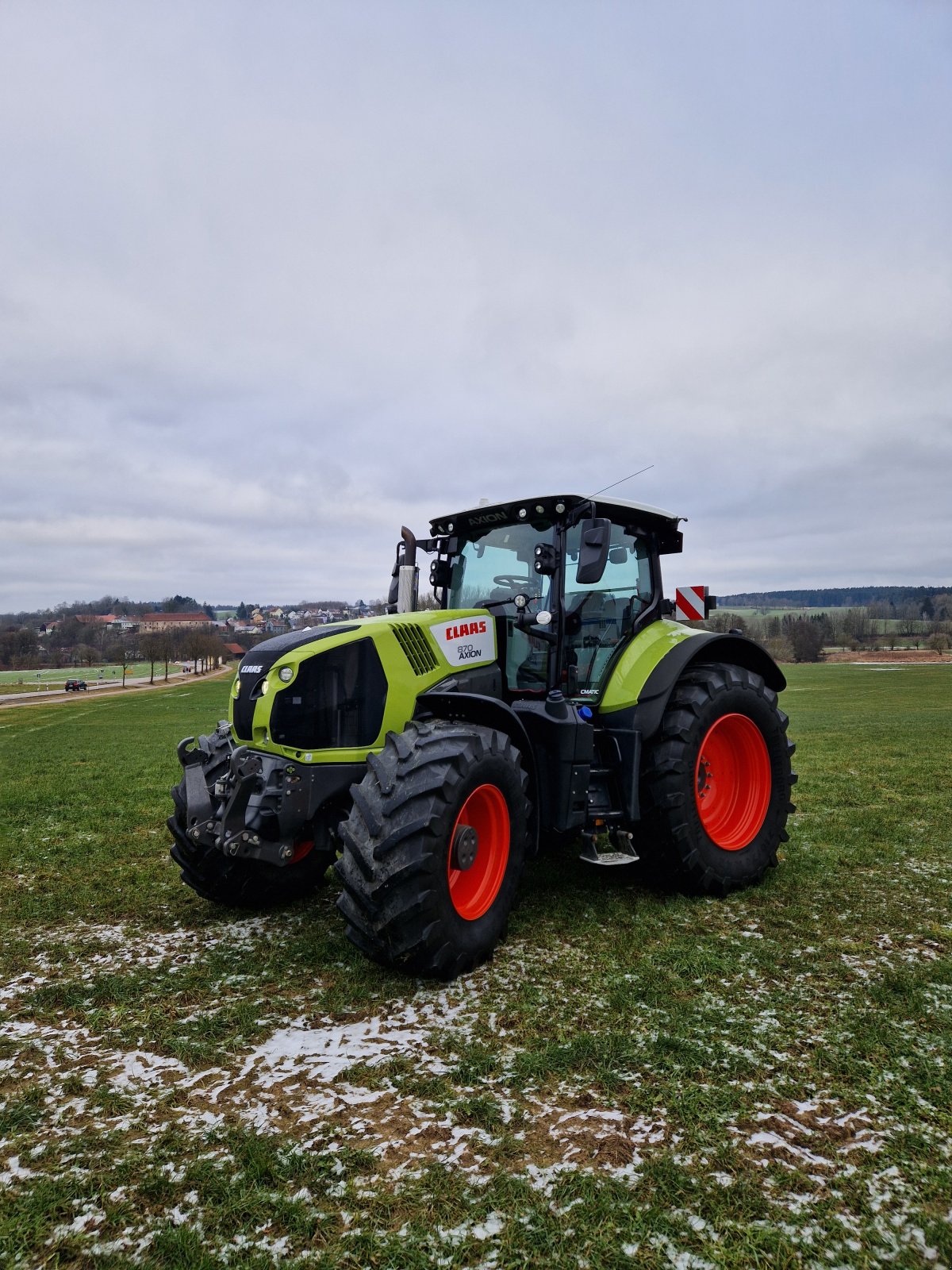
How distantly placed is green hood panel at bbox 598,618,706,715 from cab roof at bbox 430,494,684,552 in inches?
31.9

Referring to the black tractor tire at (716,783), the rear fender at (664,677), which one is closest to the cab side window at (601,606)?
the rear fender at (664,677)

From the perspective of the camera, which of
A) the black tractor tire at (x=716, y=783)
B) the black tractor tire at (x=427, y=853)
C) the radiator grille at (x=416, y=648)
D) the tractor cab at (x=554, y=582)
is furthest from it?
the tractor cab at (x=554, y=582)

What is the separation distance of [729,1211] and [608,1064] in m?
0.79

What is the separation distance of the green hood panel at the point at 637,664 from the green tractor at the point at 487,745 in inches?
0.7

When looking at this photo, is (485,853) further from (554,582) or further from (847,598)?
(847,598)

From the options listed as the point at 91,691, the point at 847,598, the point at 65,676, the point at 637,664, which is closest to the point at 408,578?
the point at 637,664

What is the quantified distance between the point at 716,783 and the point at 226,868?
3402 millimetres

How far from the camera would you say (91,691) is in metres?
60.3

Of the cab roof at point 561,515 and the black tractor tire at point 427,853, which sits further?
the cab roof at point 561,515

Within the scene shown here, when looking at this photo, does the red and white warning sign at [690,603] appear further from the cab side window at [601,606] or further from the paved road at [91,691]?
the paved road at [91,691]

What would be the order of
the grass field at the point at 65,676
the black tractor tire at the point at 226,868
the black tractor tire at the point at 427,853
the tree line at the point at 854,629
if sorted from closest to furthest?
the black tractor tire at the point at 427,853, the black tractor tire at the point at 226,868, the tree line at the point at 854,629, the grass field at the point at 65,676

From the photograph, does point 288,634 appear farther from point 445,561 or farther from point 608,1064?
point 608,1064

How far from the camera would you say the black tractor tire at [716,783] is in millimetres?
4797

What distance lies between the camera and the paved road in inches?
1863
